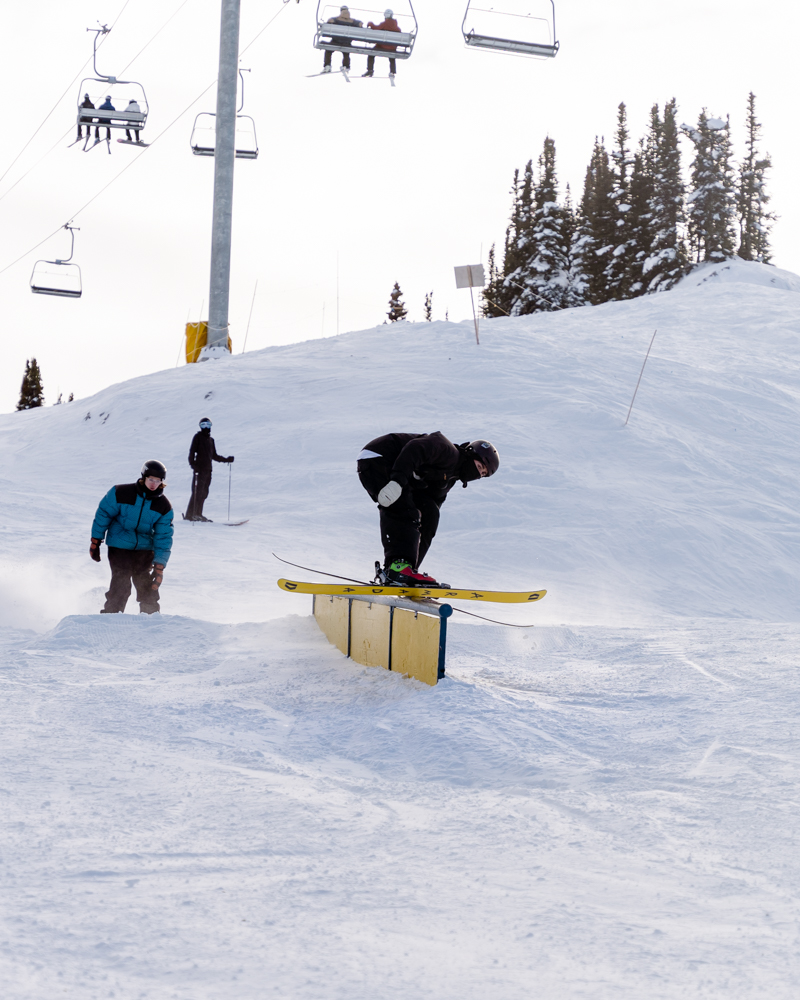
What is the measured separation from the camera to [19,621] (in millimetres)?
7660

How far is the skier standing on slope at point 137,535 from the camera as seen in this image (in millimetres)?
7469

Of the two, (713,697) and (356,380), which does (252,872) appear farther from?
(356,380)

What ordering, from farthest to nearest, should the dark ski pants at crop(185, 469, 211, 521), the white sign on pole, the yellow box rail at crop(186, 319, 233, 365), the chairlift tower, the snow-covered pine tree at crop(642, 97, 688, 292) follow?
the snow-covered pine tree at crop(642, 97, 688, 292)
the yellow box rail at crop(186, 319, 233, 365)
the chairlift tower
the white sign on pole
the dark ski pants at crop(185, 469, 211, 521)

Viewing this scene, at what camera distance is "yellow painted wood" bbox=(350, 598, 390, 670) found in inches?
211

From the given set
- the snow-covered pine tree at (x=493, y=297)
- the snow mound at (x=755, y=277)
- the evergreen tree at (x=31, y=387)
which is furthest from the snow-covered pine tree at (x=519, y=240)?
the evergreen tree at (x=31, y=387)

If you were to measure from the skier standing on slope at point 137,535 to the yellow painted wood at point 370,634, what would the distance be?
2.40m

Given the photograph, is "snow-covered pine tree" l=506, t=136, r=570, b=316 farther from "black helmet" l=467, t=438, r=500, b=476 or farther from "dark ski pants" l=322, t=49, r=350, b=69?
"black helmet" l=467, t=438, r=500, b=476

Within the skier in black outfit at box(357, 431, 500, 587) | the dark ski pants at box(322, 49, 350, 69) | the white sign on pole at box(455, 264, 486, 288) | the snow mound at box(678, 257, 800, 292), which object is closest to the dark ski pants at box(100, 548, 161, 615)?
the skier in black outfit at box(357, 431, 500, 587)

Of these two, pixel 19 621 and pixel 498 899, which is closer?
pixel 498 899

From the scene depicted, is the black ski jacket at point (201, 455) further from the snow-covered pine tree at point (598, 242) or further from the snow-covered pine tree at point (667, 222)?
the snow-covered pine tree at point (598, 242)

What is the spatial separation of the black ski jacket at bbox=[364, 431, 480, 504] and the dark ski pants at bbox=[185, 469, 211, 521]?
306 inches

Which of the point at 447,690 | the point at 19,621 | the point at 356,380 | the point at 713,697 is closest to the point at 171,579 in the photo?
the point at 19,621

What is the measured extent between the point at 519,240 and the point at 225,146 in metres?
27.9

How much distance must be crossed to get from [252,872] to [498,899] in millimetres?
717
